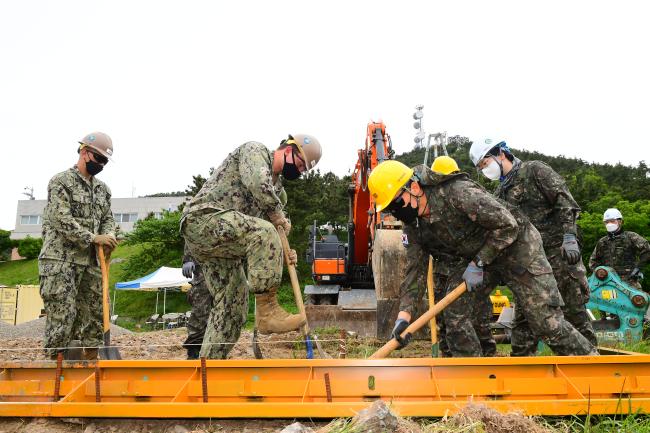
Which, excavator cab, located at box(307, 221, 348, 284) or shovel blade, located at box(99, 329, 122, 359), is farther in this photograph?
excavator cab, located at box(307, 221, 348, 284)

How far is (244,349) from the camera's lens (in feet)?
22.6

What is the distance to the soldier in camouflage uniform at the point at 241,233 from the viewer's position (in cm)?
354

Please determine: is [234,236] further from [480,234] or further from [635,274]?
[635,274]

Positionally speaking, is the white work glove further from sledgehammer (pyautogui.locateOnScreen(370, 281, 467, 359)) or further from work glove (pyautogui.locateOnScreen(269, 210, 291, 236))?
sledgehammer (pyautogui.locateOnScreen(370, 281, 467, 359))

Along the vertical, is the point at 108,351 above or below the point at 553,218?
below

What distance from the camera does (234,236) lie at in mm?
3570

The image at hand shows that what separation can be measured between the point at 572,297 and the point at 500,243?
1817 mm

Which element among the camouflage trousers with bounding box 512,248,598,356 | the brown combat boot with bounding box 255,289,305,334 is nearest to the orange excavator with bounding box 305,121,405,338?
the camouflage trousers with bounding box 512,248,598,356

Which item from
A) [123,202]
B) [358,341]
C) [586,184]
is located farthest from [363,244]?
[123,202]

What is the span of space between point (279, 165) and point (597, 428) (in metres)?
2.61

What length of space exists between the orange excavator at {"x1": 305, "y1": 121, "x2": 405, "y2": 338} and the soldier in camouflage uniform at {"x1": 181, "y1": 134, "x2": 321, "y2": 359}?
3749 mm

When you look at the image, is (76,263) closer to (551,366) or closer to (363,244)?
(551,366)

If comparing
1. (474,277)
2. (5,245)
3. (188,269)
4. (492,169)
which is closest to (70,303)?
(188,269)

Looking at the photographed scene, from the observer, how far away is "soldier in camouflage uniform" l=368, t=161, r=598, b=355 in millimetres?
3512
